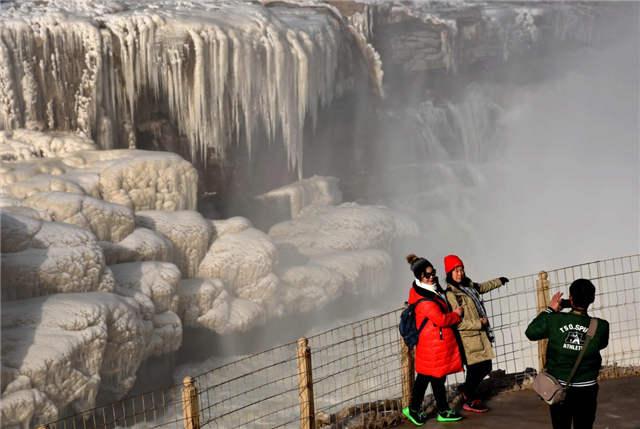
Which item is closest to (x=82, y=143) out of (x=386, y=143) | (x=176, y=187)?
(x=176, y=187)

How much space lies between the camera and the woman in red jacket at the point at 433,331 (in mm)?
5543

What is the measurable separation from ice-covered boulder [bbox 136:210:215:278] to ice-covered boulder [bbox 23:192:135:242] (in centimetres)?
52

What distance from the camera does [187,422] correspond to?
16.7 feet

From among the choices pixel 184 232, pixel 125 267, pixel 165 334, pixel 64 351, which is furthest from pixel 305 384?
pixel 184 232

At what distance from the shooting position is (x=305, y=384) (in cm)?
568

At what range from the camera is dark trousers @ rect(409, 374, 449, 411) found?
18.9 ft

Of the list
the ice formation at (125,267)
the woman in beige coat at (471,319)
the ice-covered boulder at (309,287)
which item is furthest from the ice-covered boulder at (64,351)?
the woman in beige coat at (471,319)

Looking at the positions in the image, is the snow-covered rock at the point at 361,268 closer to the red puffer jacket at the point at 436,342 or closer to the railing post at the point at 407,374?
the railing post at the point at 407,374

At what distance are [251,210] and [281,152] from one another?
127 centimetres

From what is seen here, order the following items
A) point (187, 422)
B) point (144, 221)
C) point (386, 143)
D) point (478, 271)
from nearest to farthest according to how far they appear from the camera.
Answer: point (187, 422) → point (144, 221) → point (478, 271) → point (386, 143)

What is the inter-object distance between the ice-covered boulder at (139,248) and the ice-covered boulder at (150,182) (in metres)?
0.85

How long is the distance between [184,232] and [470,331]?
7.12m

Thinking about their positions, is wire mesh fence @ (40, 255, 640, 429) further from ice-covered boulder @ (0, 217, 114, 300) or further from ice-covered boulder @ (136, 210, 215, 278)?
ice-covered boulder @ (136, 210, 215, 278)

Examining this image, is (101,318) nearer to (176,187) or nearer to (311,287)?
(176,187)
